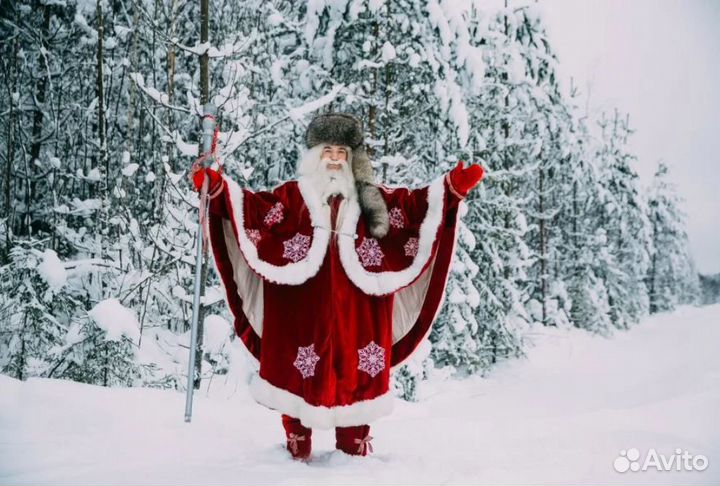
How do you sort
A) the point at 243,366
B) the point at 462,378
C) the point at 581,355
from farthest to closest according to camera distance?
the point at 581,355 → the point at 462,378 → the point at 243,366

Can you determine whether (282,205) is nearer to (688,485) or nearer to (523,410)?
(688,485)

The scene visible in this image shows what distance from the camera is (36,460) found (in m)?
2.50

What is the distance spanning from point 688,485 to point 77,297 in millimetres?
6952

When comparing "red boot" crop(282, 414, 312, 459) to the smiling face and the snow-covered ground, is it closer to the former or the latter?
the snow-covered ground

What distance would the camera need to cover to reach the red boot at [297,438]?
3.04 m

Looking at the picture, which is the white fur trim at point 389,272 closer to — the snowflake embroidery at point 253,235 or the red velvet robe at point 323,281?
the red velvet robe at point 323,281

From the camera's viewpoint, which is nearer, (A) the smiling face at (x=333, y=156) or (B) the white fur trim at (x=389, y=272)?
(B) the white fur trim at (x=389, y=272)

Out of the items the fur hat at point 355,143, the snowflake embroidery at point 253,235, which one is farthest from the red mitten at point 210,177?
the fur hat at point 355,143

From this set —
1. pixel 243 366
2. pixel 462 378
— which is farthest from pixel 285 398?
pixel 462 378

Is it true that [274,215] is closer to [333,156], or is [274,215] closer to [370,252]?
[333,156]

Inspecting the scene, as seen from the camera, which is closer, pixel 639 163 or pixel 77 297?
pixel 77 297

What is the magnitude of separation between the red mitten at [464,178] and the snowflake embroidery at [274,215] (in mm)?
1114

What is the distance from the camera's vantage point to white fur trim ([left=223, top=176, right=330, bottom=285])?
3.04 meters

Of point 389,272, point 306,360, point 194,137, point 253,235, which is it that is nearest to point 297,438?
point 306,360
